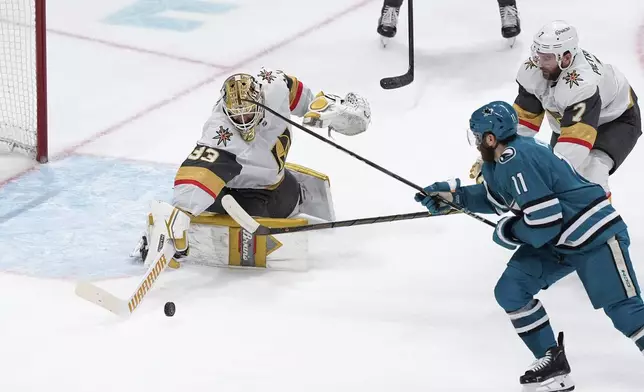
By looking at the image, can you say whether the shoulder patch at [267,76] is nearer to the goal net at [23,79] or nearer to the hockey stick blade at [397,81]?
the goal net at [23,79]

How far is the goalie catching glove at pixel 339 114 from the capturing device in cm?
389

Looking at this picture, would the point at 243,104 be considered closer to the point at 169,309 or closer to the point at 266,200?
the point at 266,200

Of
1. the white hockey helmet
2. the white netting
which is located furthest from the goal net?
the white hockey helmet

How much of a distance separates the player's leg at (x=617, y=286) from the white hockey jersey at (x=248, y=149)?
1.20 m

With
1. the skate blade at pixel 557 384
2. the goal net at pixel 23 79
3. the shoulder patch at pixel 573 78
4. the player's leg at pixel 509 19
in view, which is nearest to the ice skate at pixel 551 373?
the skate blade at pixel 557 384

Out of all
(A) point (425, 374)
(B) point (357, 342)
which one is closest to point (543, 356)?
(A) point (425, 374)

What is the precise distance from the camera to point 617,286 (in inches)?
117

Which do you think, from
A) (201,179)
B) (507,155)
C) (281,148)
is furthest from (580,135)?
(201,179)

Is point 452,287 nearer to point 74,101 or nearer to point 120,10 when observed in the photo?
point 74,101

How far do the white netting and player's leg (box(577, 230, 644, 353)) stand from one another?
2.59 meters

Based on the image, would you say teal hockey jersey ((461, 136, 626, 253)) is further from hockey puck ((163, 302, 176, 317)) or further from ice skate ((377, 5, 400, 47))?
ice skate ((377, 5, 400, 47))

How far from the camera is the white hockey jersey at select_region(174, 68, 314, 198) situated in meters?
3.63

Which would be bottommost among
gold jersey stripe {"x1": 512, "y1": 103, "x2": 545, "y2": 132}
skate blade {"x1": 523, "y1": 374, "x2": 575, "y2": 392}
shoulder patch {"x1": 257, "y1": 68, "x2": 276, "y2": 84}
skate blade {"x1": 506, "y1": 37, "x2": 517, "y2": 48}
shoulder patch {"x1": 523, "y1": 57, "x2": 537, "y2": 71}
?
skate blade {"x1": 523, "y1": 374, "x2": 575, "y2": 392}

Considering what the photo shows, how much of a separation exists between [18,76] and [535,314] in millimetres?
2901
